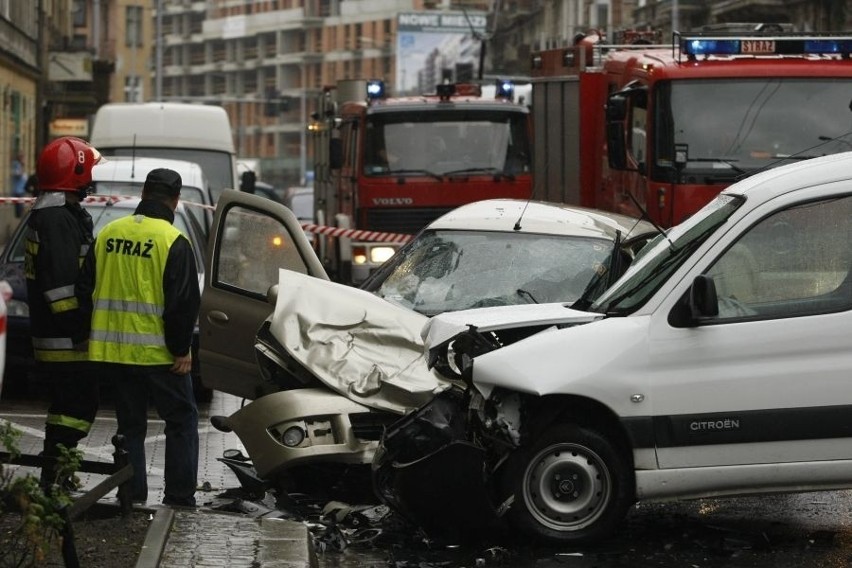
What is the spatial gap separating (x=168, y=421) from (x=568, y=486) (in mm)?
1988

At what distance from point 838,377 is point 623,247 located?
9.50 ft

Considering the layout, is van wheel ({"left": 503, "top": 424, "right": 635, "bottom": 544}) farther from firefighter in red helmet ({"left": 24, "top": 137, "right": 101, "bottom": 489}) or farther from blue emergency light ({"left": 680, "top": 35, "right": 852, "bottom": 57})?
blue emergency light ({"left": 680, "top": 35, "right": 852, "bottom": 57})

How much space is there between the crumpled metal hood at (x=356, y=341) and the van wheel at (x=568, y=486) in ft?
2.78

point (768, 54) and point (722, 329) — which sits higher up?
point (768, 54)

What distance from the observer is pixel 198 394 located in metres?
13.6

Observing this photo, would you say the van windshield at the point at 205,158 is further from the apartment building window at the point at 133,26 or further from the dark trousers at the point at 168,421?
the apartment building window at the point at 133,26

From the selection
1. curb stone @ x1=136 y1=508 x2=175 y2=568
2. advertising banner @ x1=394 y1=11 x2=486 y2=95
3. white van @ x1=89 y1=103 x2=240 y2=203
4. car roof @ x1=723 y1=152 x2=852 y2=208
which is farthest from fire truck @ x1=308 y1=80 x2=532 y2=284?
advertising banner @ x1=394 y1=11 x2=486 y2=95

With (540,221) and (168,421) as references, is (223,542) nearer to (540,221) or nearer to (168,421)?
(168,421)

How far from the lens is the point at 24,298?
517 inches

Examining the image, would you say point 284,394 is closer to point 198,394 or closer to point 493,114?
point 198,394

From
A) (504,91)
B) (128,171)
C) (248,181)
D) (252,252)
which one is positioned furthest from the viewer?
(248,181)

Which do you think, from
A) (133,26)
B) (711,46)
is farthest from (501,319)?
(133,26)

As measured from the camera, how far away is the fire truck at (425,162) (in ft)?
63.7

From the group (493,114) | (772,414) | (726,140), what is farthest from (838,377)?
(493,114)
